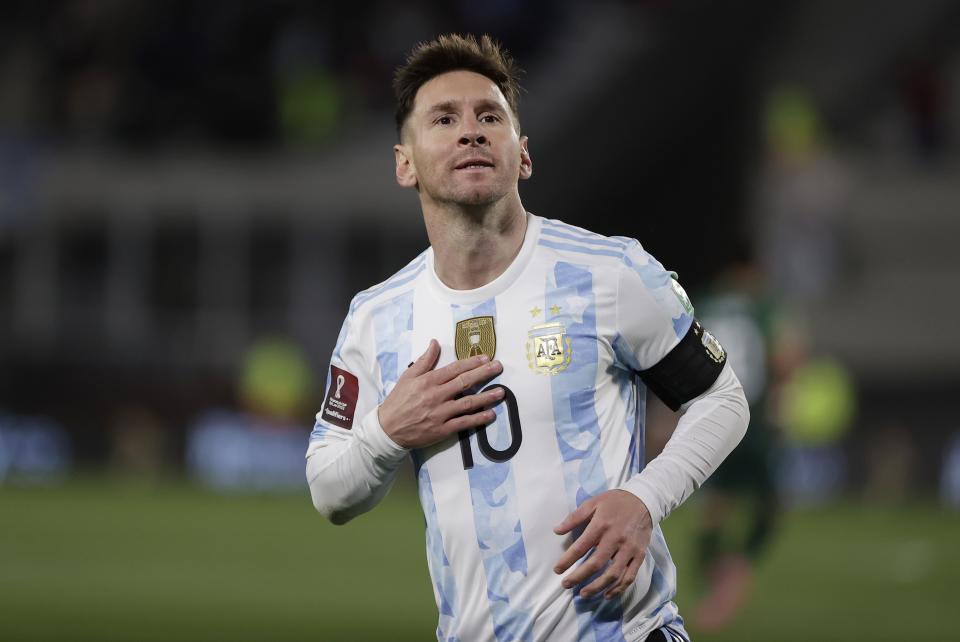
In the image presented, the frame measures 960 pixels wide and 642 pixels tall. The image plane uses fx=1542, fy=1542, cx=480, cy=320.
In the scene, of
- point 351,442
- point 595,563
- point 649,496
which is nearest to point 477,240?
point 351,442

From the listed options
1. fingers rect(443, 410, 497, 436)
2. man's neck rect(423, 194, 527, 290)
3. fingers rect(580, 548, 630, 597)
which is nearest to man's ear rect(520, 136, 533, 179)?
man's neck rect(423, 194, 527, 290)

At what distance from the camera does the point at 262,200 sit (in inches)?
840

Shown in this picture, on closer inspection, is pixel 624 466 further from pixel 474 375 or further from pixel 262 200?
pixel 262 200

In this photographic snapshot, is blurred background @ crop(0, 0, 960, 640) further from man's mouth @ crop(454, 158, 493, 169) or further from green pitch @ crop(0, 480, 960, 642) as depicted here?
man's mouth @ crop(454, 158, 493, 169)

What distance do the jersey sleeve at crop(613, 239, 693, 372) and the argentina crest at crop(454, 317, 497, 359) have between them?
30cm

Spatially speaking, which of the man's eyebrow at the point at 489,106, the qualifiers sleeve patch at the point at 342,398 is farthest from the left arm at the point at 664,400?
the qualifiers sleeve patch at the point at 342,398

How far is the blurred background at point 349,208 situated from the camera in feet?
60.0

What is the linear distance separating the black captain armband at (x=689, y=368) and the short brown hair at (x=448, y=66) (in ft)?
2.41

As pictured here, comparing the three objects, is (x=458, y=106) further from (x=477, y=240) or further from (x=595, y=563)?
(x=595, y=563)

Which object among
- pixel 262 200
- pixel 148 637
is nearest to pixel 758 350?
pixel 148 637

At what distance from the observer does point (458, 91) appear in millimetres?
3812

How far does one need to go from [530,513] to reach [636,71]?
62.8 feet

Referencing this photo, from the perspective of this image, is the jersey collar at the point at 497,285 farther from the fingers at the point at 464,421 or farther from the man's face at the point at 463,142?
the fingers at the point at 464,421

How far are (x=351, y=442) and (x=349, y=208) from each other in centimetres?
1780
